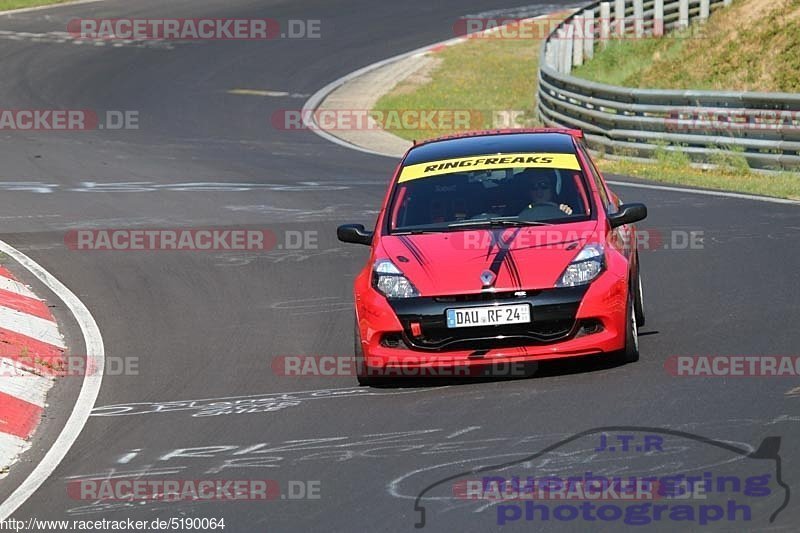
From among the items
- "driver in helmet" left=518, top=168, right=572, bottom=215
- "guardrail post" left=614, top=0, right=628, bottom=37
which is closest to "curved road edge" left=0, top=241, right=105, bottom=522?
"driver in helmet" left=518, top=168, right=572, bottom=215

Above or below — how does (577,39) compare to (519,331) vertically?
above

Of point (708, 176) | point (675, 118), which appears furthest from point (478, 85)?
point (708, 176)

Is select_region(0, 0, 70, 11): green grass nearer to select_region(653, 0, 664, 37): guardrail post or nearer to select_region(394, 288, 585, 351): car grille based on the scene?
select_region(653, 0, 664, 37): guardrail post

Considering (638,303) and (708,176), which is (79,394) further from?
(708,176)

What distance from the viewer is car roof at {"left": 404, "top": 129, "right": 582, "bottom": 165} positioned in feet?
35.9

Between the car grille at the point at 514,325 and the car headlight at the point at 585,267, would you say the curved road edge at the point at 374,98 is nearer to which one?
the car headlight at the point at 585,267

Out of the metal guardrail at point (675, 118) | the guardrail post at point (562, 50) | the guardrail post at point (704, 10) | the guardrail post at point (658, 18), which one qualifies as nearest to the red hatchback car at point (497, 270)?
the metal guardrail at point (675, 118)

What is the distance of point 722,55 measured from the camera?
28969 millimetres

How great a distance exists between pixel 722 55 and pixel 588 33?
3.45m

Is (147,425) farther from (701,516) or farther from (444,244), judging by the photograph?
(701,516)

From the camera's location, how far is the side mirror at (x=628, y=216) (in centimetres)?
1000

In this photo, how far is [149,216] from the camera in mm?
17594

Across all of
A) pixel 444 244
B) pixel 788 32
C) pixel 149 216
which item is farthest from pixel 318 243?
pixel 788 32

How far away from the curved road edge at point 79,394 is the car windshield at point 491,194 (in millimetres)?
2354
